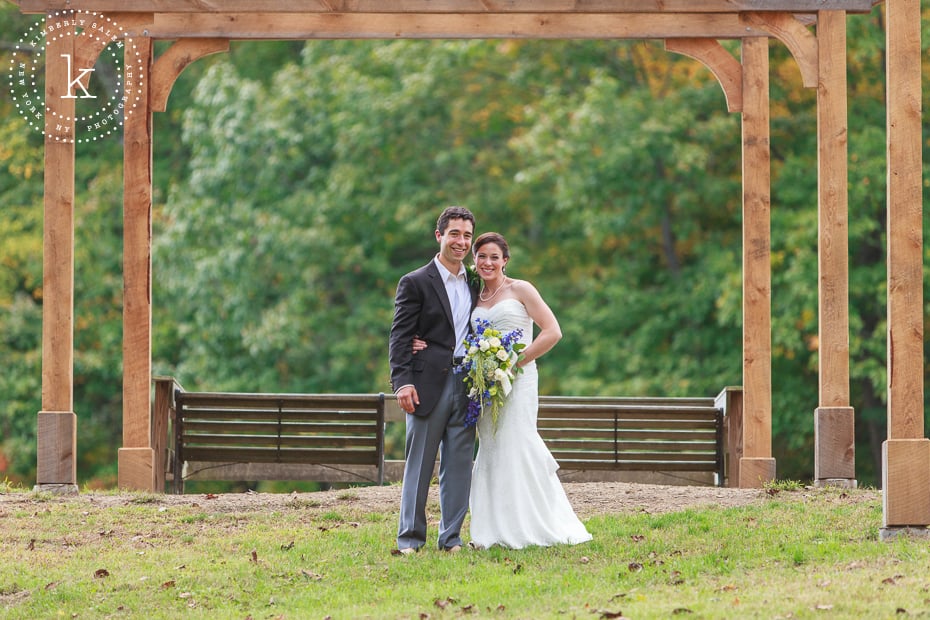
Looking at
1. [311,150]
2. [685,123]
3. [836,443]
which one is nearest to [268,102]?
[311,150]

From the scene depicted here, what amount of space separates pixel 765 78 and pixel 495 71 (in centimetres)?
1115

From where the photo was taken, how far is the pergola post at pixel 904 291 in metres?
8.62

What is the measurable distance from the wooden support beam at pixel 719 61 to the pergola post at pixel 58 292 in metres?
5.13

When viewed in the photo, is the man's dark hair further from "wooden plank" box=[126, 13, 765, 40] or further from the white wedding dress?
"wooden plank" box=[126, 13, 765, 40]

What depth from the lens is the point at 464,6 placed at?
11469mm

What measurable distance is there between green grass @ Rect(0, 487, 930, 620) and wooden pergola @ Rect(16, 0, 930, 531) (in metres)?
1.54

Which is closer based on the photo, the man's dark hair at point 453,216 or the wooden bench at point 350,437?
the man's dark hair at point 453,216

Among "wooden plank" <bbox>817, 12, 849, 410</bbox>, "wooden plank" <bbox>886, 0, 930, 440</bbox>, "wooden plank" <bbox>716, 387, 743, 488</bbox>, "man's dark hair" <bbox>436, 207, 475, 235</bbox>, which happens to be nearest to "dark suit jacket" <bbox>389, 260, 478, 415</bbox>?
"man's dark hair" <bbox>436, 207, 475, 235</bbox>

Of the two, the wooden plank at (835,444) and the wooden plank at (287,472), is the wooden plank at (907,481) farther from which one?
the wooden plank at (287,472)

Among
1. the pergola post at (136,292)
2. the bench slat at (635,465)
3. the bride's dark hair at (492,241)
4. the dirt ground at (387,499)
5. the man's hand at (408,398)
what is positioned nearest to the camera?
the man's hand at (408,398)

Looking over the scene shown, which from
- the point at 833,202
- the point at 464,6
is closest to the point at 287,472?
the point at 464,6

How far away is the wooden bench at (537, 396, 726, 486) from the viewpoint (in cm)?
1333

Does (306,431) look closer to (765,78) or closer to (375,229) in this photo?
(765,78)

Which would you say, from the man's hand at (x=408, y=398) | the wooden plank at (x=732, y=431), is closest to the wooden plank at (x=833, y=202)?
the wooden plank at (x=732, y=431)
